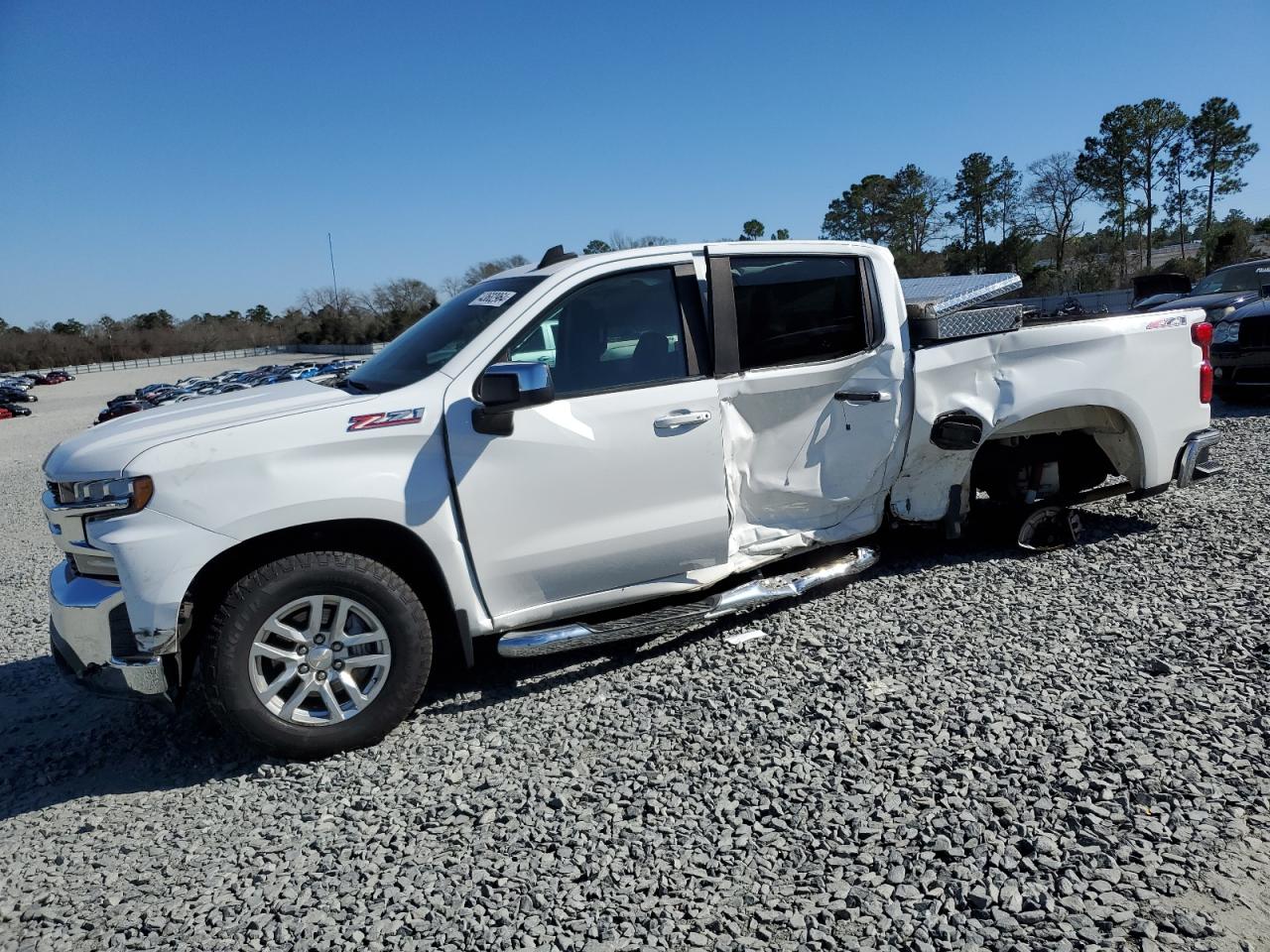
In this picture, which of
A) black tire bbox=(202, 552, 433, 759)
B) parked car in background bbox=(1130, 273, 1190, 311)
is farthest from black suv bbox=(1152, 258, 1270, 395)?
parked car in background bbox=(1130, 273, 1190, 311)

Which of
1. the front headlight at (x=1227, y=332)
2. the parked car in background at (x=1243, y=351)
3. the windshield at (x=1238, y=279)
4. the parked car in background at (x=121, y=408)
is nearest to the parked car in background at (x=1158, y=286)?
the windshield at (x=1238, y=279)

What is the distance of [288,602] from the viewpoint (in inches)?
133

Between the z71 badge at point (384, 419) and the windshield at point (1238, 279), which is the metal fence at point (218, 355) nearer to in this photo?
the windshield at point (1238, 279)

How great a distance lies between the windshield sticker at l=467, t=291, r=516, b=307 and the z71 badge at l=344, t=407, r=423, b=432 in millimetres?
756

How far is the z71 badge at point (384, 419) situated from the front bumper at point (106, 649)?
1062 mm

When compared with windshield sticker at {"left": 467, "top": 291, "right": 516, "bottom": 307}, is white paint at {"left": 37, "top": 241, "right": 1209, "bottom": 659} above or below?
below

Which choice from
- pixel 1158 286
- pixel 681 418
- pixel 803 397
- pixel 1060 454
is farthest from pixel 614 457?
pixel 1158 286

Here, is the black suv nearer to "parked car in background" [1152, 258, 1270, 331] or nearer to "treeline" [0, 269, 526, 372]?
"parked car in background" [1152, 258, 1270, 331]

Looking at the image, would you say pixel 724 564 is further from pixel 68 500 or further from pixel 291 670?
pixel 68 500

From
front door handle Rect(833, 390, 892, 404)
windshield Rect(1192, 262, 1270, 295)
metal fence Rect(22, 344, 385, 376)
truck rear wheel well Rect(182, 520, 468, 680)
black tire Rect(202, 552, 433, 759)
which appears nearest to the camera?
black tire Rect(202, 552, 433, 759)

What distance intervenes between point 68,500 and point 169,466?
46cm

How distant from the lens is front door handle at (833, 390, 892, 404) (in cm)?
454

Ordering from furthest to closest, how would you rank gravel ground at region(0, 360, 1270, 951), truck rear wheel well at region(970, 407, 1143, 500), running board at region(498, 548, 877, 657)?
1. truck rear wheel well at region(970, 407, 1143, 500)
2. running board at region(498, 548, 877, 657)
3. gravel ground at region(0, 360, 1270, 951)

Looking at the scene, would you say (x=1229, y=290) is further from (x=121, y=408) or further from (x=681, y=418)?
(x=121, y=408)
